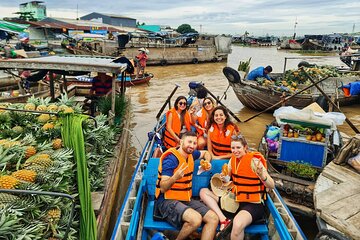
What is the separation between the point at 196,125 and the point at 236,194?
2.64 meters

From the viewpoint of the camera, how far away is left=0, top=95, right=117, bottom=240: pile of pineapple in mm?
2756

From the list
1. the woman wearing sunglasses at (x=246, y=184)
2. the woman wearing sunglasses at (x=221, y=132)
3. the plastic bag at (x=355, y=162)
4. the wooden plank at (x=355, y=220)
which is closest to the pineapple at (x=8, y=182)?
the woman wearing sunglasses at (x=246, y=184)

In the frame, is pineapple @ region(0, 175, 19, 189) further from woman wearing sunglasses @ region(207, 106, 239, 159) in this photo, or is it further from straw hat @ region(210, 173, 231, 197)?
woman wearing sunglasses @ region(207, 106, 239, 159)

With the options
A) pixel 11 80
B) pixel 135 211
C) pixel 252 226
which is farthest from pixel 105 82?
pixel 11 80

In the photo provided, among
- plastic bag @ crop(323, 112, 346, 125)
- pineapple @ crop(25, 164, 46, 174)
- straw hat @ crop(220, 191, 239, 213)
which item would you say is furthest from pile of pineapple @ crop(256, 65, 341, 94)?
pineapple @ crop(25, 164, 46, 174)

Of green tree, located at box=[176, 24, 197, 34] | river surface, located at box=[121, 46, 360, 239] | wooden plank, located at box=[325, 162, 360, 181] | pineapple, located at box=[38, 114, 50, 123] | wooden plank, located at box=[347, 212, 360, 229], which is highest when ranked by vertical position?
green tree, located at box=[176, 24, 197, 34]

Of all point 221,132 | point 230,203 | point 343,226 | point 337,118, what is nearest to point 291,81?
point 337,118

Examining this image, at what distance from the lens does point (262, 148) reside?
609 cm

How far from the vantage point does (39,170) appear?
335 centimetres

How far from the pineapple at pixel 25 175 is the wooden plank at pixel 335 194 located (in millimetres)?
3423

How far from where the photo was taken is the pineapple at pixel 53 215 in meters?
2.97

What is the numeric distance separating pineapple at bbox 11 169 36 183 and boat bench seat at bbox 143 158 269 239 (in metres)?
1.34

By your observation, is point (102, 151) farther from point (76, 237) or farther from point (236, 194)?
point (236, 194)

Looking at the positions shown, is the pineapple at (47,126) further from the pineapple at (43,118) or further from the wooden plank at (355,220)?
the wooden plank at (355,220)
